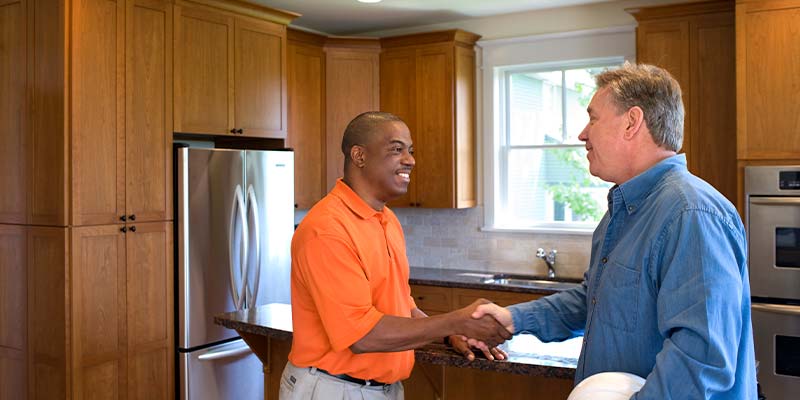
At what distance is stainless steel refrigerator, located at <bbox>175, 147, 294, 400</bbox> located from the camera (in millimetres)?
4055

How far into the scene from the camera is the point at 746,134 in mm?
3746

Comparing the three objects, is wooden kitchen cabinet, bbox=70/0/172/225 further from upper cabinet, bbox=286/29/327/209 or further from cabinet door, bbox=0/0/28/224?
upper cabinet, bbox=286/29/327/209

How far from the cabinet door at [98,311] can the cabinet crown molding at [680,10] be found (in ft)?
10.3

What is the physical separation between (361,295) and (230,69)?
2.86 m

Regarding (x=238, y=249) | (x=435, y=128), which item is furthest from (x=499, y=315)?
(x=435, y=128)

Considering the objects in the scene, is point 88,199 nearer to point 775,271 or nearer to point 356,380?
point 356,380

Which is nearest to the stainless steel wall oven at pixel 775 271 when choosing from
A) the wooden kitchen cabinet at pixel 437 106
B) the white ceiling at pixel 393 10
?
the white ceiling at pixel 393 10

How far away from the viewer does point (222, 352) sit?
419 cm

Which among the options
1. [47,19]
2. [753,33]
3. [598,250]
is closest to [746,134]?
[753,33]

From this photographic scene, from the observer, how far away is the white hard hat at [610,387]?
143cm

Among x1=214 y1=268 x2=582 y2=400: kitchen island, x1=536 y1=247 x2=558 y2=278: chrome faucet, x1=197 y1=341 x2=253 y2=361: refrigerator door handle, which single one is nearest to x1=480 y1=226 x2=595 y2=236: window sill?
x1=536 y1=247 x2=558 y2=278: chrome faucet

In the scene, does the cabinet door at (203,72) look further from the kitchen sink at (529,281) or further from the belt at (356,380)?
the belt at (356,380)

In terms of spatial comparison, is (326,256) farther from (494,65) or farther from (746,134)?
(494,65)

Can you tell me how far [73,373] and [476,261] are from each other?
282cm
